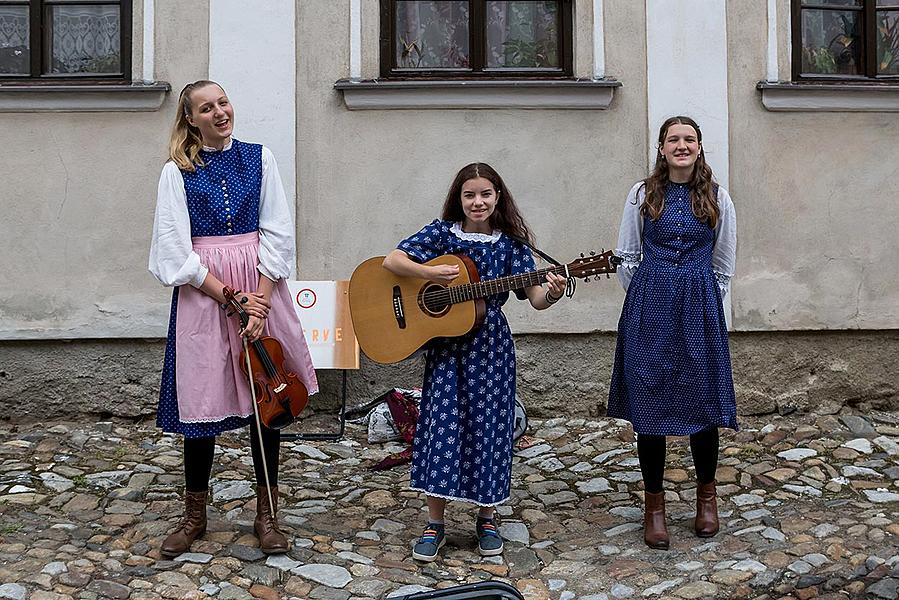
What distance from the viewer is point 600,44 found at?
675 cm

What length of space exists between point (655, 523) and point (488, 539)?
0.70m

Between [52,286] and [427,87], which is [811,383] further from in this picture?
[52,286]

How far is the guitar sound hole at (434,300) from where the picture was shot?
4508 millimetres

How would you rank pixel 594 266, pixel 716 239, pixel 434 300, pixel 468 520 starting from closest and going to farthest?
pixel 594 266, pixel 434 300, pixel 716 239, pixel 468 520

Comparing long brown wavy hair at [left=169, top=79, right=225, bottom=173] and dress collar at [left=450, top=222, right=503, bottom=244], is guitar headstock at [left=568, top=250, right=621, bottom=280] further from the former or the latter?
long brown wavy hair at [left=169, top=79, right=225, bottom=173]

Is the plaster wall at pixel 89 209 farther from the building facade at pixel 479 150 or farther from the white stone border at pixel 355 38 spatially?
the white stone border at pixel 355 38

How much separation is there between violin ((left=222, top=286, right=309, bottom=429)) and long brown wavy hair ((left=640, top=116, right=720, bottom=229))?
1.60 m

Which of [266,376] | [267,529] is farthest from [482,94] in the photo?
[267,529]

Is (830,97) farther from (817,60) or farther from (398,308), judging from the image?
(398,308)

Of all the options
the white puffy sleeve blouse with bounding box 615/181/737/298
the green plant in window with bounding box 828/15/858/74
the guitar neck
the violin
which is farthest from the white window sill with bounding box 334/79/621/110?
the violin

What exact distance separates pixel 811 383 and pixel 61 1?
5.07m

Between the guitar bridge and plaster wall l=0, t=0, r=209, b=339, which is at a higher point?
plaster wall l=0, t=0, r=209, b=339

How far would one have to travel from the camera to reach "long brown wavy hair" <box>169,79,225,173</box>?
4414 millimetres

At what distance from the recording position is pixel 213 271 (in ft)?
14.6
